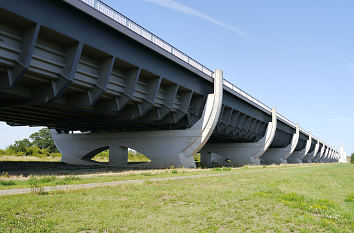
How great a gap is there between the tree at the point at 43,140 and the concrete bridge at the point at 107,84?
2144 inches

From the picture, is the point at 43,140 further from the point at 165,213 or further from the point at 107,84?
the point at 165,213

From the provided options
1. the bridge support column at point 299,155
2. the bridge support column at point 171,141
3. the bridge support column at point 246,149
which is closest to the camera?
the bridge support column at point 171,141

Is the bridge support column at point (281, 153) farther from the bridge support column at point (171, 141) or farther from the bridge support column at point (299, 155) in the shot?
the bridge support column at point (171, 141)

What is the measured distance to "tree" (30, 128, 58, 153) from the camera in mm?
90531

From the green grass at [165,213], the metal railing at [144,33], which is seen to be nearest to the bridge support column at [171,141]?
the metal railing at [144,33]

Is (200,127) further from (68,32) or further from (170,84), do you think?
(68,32)

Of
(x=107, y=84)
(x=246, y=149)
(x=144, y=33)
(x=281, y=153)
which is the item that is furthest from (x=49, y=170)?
(x=281, y=153)

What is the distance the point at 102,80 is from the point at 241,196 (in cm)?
1302

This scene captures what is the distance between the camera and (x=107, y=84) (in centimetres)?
1886

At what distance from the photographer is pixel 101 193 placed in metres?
Answer: 9.50

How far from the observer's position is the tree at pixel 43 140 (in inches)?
3564

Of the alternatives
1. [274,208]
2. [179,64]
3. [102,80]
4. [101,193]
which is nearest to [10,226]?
[101,193]

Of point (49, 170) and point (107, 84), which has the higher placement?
point (107, 84)

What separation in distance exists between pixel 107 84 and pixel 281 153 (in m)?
58.9
